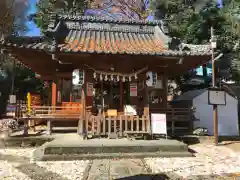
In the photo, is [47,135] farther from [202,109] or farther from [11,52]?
[202,109]

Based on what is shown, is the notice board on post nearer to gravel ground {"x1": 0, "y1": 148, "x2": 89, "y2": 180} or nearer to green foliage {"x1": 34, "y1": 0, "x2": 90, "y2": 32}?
gravel ground {"x1": 0, "y1": 148, "x2": 89, "y2": 180}

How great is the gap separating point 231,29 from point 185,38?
3.19 meters

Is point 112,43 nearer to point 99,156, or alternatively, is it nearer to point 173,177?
point 99,156

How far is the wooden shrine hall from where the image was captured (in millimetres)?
9281

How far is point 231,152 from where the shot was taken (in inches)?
360

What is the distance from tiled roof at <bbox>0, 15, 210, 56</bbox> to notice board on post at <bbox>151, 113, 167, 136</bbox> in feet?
8.49

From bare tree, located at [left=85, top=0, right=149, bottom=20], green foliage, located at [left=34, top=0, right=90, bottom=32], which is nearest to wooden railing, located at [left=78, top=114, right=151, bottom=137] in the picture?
bare tree, located at [left=85, top=0, right=149, bottom=20]

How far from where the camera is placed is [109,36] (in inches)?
472

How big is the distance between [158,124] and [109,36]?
17.4 ft

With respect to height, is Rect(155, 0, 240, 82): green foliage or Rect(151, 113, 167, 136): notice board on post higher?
Rect(155, 0, 240, 82): green foliage

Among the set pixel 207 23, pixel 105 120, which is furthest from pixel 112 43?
pixel 207 23

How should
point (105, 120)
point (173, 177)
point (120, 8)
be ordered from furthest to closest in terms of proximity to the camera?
point (120, 8) → point (105, 120) → point (173, 177)

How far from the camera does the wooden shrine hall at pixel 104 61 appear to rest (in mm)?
9281

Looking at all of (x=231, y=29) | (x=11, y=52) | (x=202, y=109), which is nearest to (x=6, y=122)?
(x=11, y=52)
